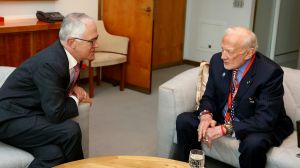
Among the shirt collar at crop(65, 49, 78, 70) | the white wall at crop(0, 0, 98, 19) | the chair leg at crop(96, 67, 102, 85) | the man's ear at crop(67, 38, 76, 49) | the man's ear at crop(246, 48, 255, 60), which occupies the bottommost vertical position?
the chair leg at crop(96, 67, 102, 85)

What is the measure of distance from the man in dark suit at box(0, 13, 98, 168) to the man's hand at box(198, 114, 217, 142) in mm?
686

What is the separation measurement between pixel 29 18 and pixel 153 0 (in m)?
1.25

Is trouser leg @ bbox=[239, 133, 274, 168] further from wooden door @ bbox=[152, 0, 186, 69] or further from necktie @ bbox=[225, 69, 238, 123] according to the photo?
wooden door @ bbox=[152, 0, 186, 69]

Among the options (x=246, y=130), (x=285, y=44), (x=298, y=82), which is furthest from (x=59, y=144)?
(x=285, y=44)

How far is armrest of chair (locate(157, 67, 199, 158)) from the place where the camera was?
8.85ft

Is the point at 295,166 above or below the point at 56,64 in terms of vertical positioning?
below

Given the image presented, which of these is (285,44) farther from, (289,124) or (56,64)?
(56,64)

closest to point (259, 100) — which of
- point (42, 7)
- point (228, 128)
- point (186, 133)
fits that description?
point (228, 128)

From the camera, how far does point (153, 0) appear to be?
14.4 feet

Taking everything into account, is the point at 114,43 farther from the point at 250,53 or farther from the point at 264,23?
the point at 250,53

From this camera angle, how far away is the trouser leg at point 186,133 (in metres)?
2.57

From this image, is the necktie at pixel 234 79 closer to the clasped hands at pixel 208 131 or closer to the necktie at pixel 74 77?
the clasped hands at pixel 208 131

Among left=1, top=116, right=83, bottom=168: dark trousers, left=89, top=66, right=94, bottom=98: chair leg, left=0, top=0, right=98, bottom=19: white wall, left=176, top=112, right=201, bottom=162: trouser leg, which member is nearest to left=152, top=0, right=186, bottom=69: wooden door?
left=0, top=0, right=98, bottom=19: white wall

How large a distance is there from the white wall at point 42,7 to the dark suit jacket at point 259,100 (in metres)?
2.36
